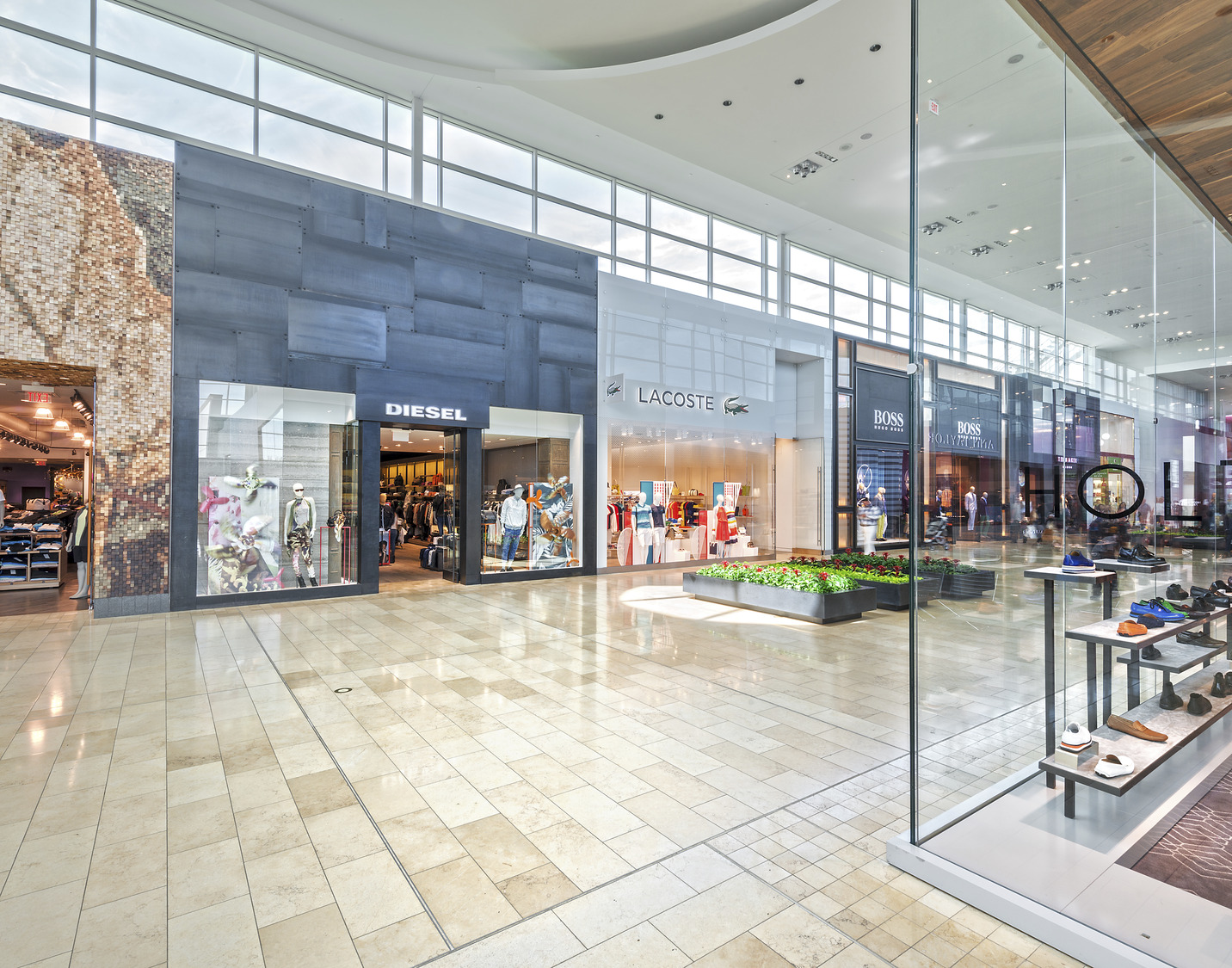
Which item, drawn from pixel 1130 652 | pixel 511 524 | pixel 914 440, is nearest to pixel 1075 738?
pixel 1130 652

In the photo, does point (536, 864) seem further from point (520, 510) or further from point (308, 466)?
point (520, 510)

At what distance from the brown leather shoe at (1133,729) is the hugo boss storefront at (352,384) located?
32.2 ft

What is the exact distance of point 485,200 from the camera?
40.0ft

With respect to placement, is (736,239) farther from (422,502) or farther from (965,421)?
(965,421)

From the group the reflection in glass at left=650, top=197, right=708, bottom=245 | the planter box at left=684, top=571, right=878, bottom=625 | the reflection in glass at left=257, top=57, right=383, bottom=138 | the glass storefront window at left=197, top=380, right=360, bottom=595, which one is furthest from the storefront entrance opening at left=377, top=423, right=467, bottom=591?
the reflection in glass at left=650, top=197, right=708, bottom=245

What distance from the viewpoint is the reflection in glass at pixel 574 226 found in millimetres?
13078

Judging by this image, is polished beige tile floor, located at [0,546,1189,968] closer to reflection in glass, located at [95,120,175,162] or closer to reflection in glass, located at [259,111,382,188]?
reflection in glass, located at [95,120,175,162]

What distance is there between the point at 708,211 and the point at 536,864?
1570 cm

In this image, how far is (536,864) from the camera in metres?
2.75

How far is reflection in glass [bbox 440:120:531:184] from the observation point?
11875 mm

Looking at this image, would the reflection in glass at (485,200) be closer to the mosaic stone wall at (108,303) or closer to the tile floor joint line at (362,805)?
the mosaic stone wall at (108,303)

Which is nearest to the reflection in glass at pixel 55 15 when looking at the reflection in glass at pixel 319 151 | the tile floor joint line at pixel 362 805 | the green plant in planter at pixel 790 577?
the reflection in glass at pixel 319 151

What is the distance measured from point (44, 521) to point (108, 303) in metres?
5.49

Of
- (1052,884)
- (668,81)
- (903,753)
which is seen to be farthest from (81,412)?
(1052,884)
